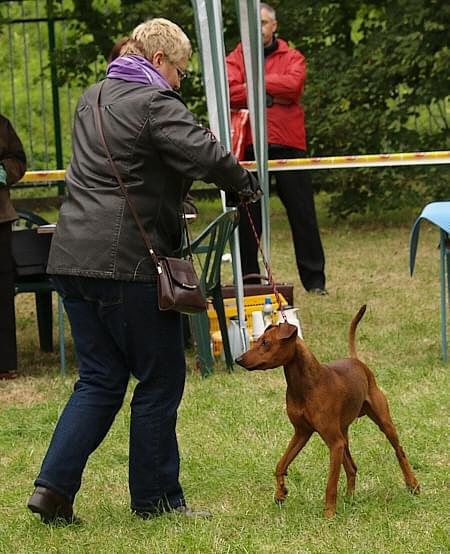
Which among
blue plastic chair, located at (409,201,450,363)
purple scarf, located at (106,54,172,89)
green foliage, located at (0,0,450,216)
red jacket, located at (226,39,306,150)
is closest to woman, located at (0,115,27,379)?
blue plastic chair, located at (409,201,450,363)

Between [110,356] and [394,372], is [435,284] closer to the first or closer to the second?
[394,372]

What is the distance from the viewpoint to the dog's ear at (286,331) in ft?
14.3

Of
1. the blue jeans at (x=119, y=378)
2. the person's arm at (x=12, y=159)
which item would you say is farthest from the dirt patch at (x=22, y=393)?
the blue jeans at (x=119, y=378)

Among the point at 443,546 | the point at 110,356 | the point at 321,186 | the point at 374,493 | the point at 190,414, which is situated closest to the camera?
the point at 443,546

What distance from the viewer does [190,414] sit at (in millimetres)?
6180

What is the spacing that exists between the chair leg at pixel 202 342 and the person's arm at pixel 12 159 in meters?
1.27

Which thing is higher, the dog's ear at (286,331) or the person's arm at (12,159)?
the person's arm at (12,159)

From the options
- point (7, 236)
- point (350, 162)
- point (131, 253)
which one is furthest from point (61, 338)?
point (131, 253)

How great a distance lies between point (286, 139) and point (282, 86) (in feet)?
1.43

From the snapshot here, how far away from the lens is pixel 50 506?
4375mm

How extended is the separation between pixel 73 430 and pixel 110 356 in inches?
11.3

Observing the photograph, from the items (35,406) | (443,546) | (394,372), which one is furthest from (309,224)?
(443,546)

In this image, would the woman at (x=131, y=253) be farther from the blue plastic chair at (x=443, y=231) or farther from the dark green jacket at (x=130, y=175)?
the blue plastic chair at (x=443, y=231)

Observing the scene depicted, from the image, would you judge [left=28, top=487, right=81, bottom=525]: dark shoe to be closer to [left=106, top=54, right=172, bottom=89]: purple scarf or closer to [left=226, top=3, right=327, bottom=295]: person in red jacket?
[left=106, top=54, right=172, bottom=89]: purple scarf
